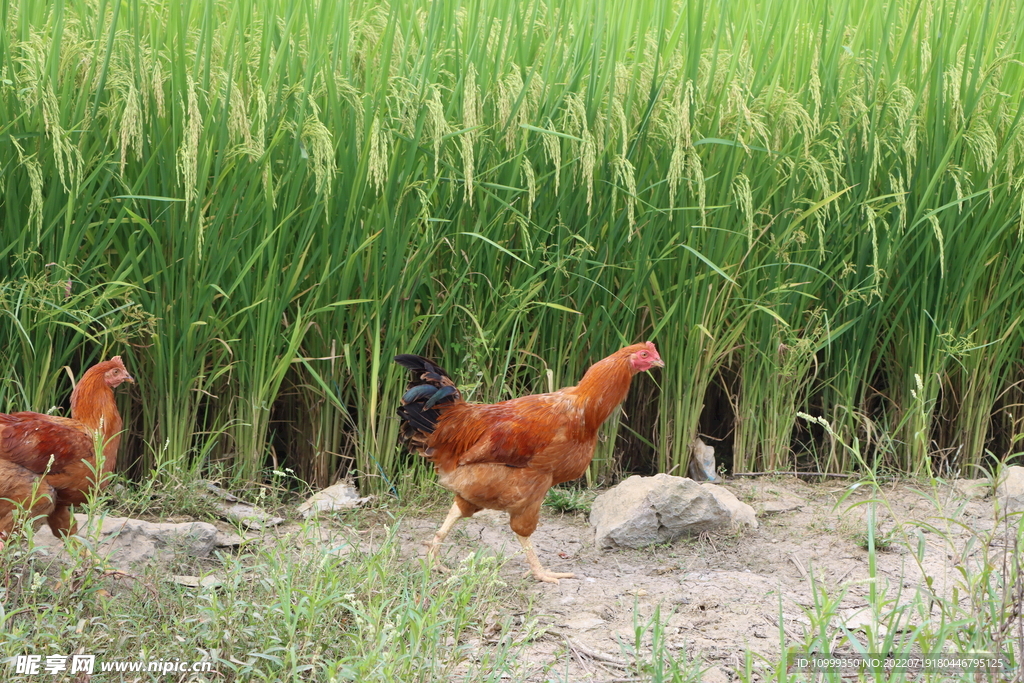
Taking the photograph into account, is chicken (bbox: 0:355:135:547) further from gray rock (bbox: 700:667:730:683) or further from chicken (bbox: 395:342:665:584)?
gray rock (bbox: 700:667:730:683)

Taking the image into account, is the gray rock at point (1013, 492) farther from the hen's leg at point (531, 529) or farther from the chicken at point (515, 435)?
the hen's leg at point (531, 529)

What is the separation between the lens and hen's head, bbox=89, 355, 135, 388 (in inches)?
118

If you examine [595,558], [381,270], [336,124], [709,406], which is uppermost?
[336,124]

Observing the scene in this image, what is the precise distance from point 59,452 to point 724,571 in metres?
2.20

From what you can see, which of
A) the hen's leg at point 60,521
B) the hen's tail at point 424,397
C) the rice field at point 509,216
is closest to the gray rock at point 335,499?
the rice field at point 509,216

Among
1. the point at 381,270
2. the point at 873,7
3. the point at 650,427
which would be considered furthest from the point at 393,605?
the point at 873,7

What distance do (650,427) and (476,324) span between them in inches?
43.7

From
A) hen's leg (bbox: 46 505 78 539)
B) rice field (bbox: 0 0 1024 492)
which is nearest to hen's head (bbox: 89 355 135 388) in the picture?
rice field (bbox: 0 0 1024 492)

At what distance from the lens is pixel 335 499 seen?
11.6 feet

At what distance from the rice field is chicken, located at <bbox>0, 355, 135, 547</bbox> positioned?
0.38m

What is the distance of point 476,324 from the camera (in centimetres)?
353

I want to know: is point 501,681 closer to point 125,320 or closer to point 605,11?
point 125,320

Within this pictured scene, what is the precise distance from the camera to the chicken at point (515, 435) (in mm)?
3127

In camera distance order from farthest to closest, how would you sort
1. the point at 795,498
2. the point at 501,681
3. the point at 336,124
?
the point at 795,498 < the point at 336,124 < the point at 501,681
